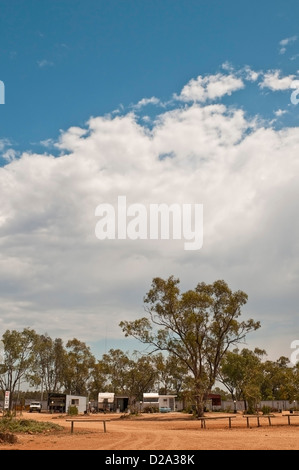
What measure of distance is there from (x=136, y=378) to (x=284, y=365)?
2204 inches

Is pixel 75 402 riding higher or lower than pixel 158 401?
higher

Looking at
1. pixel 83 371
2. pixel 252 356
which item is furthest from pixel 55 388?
pixel 252 356

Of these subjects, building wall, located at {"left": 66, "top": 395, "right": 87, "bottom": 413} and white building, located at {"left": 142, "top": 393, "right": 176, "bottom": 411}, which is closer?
building wall, located at {"left": 66, "top": 395, "right": 87, "bottom": 413}

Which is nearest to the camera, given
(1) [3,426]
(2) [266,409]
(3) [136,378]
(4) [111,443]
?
(4) [111,443]

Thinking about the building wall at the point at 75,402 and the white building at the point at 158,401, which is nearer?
the building wall at the point at 75,402

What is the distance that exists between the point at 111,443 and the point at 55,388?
10502 cm

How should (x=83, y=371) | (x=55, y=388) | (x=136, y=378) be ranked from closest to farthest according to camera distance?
(x=136, y=378) < (x=83, y=371) < (x=55, y=388)

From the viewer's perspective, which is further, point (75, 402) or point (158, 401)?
point (158, 401)

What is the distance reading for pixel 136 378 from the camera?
82438 millimetres
